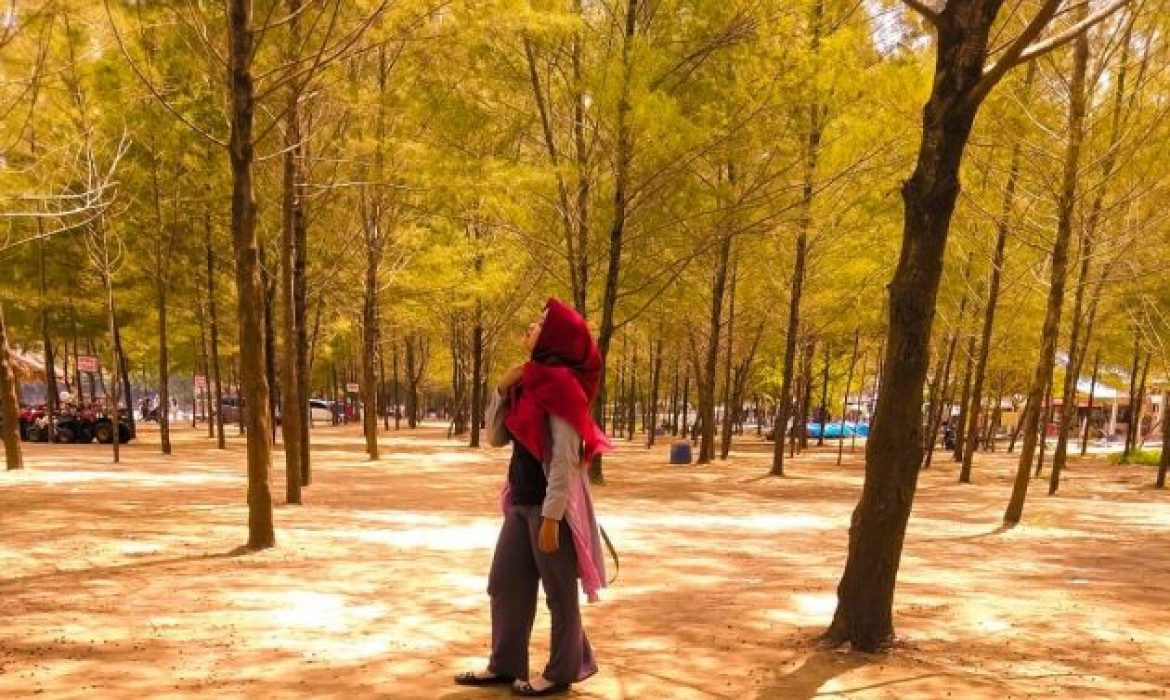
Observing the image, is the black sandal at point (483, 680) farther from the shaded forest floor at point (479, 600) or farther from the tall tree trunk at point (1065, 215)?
the tall tree trunk at point (1065, 215)

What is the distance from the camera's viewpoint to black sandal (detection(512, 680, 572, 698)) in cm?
384

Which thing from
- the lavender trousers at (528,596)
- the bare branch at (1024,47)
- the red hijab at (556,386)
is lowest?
the lavender trousers at (528,596)

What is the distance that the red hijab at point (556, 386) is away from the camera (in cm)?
372

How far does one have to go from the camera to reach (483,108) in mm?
14898

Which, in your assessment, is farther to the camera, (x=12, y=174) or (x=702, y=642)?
(x=12, y=174)

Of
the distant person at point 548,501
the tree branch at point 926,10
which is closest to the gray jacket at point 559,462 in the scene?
the distant person at point 548,501

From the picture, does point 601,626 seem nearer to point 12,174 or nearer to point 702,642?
point 702,642

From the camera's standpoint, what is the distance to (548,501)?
3.62 metres

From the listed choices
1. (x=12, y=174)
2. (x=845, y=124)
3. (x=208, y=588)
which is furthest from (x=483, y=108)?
(x=208, y=588)

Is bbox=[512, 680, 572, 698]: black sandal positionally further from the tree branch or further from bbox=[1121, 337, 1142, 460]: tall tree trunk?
bbox=[1121, 337, 1142, 460]: tall tree trunk

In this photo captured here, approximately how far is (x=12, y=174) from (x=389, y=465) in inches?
346

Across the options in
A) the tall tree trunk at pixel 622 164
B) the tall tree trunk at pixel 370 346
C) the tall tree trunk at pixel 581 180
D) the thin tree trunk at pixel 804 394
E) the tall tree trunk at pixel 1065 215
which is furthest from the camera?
the thin tree trunk at pixel 804 394

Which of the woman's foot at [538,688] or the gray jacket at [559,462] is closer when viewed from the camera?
the gray jacket at [559,462]

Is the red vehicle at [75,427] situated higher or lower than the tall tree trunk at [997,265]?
lower
